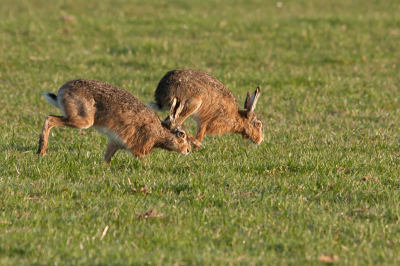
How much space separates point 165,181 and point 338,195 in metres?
2.01

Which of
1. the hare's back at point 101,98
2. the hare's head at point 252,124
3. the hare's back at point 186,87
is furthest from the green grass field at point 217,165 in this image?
the hare's back at point 186,87

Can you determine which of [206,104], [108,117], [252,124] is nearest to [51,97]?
[108,117]

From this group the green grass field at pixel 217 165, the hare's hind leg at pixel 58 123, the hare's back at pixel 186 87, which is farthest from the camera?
the hare's back at pixel 186 87

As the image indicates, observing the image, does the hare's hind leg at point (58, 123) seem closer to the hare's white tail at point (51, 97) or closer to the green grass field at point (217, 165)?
the green grass field at point (217, 165)

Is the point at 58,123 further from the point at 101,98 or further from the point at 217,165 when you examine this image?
the point at 217,165

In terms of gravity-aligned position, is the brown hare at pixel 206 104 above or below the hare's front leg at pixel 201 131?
above

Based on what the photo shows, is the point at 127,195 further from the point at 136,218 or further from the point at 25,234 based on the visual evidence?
the point at 25,234

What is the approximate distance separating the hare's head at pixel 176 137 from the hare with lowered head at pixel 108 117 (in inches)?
4.3

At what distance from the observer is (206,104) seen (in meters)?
9.44

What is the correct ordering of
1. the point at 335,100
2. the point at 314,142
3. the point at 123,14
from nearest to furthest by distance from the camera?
1. the point at 314,142
2. the point at 335,100
3. the point at 123,14

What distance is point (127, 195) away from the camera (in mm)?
6051

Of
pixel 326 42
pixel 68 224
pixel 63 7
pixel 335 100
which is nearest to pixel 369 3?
pixel 326 42

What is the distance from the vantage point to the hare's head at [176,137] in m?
8.05

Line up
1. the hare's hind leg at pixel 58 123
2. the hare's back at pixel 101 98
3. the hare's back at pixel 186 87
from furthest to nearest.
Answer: the hare's back at pixel 186 87 < the hare's back at pixel 101 98 < the hare's hind leg at pixel 58 123
